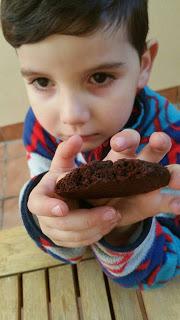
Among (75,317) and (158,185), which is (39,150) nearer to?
(75,317)

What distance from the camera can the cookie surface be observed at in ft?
1.40

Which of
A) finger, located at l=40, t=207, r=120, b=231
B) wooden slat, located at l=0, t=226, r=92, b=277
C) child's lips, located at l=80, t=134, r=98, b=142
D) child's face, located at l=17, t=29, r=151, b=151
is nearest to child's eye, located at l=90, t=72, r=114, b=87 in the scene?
child's face, located at l=17, t=29, r=151, b=151

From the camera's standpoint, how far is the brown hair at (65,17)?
0.63 meters

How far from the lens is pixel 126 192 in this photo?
1.65 feet

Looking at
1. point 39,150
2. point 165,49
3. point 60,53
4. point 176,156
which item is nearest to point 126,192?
point 60,53

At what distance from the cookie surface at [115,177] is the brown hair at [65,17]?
0.86ft

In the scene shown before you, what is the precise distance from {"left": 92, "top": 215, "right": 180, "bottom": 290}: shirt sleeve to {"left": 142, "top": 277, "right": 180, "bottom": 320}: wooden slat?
0.05 feet

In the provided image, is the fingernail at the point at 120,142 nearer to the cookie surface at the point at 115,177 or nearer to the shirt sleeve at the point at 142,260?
the cookie surface at the point at 115,177

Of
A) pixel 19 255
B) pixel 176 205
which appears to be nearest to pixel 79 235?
pixel 176 205

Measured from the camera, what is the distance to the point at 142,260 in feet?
2.53

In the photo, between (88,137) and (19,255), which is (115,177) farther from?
(19,255)

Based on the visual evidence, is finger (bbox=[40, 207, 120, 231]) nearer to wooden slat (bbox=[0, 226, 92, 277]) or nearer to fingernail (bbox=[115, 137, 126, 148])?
fingernail (bbox=[115, 137, 126, 148])

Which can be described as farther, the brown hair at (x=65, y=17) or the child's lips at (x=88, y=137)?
the child's lips at (x=88, y=137)

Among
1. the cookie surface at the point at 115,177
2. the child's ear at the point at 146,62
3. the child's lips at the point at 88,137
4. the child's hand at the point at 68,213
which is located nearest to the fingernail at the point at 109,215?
the child's hand at the point at 68,213
